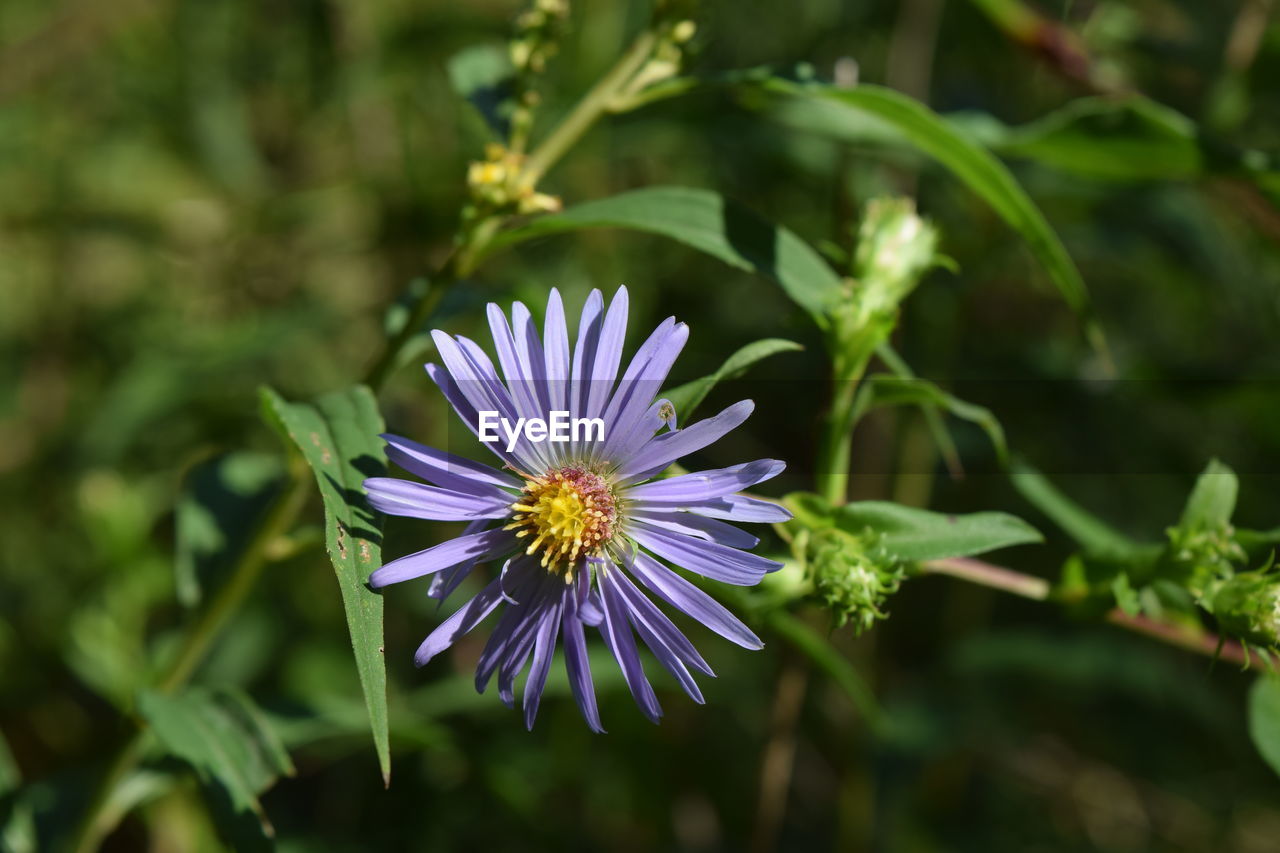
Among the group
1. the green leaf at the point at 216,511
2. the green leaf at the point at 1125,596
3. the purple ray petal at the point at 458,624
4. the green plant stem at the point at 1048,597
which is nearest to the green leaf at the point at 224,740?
the green leaf at the point at 216,511

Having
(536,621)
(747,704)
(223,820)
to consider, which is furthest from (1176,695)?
(223,820)

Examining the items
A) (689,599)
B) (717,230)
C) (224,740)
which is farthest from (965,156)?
(224,740)

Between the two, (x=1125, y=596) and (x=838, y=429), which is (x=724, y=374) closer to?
(x=838, y=429)

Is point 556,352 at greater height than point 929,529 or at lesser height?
greater

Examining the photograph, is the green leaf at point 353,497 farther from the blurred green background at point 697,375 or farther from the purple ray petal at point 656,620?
the blurred green background at point 697,375

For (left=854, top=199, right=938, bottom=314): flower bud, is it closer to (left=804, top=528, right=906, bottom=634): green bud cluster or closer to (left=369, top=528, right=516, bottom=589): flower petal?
(left=804, top=528, right=906, bottom=634): green bud cluster

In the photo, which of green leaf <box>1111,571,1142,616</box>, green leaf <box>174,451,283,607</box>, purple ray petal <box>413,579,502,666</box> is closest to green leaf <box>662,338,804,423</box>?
purple ray petal <box>413,579,502,666</box>

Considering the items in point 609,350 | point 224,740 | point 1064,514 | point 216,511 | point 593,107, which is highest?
point 593,107
